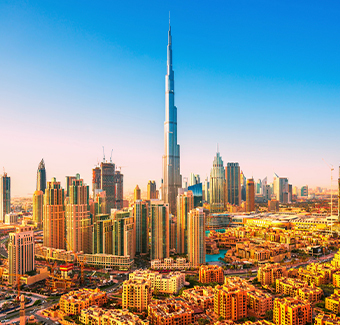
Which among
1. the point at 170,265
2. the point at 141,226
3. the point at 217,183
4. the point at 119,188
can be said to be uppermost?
the point at 217,183

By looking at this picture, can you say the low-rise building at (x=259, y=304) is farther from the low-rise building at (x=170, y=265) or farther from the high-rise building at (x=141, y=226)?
the high-rise building at (x=141, y=226)

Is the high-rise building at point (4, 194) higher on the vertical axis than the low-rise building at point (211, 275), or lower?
higher

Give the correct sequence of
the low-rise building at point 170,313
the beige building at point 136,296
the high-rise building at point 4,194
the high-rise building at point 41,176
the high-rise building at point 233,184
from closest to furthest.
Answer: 1. the low-rise building at point 170,313
2. the beige building at point 136,296
3. the high-rise building at point 4,194
4. the high-rise building at point 41,176
5. the high-rise building at point 233,184

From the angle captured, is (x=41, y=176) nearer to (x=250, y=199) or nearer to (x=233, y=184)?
(x=250, y=199)

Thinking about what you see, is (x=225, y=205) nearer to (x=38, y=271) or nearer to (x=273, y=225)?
(x=273, y=225)

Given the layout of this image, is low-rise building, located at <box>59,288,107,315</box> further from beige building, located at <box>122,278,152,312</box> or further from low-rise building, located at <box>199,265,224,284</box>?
low-rise building, located at <box>199,265,224,284</box>

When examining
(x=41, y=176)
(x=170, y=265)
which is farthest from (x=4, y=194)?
(x=170, y=265)

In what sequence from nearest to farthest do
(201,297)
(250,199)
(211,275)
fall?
(201,297) < (211,275) < (250,199)

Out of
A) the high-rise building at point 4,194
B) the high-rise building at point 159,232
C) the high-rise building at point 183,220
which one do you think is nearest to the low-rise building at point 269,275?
the high-rise building at point 159,232
